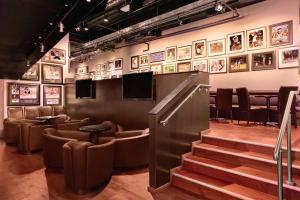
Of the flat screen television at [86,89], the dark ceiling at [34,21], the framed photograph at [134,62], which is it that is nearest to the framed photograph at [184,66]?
the framed photograph at [134,62]

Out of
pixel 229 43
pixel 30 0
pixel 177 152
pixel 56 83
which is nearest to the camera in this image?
pixel 30 0

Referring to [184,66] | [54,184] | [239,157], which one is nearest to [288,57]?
[184,66]

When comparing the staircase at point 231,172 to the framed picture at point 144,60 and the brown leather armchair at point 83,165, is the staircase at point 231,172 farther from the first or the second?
the framed picture at point 144,60

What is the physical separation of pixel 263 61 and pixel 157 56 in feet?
14.6

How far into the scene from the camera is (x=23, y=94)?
8031mm

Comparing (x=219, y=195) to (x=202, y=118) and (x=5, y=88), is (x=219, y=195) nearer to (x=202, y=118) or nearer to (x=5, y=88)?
(x=202, y=118)

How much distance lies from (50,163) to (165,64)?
6372mm

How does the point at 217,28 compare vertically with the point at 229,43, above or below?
above

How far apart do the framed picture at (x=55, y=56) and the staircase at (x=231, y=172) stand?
710 cm

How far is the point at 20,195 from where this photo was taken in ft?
11.0

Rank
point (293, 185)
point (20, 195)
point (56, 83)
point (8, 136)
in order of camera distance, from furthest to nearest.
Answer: point (56, 83), point (8, 136), point (20, 195), point (293, 185)

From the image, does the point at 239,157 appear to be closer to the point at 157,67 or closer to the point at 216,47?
the point at 216,47

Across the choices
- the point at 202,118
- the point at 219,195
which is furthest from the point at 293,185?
the point at 202,118

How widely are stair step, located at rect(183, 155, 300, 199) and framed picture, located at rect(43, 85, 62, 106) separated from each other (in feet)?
22.4
